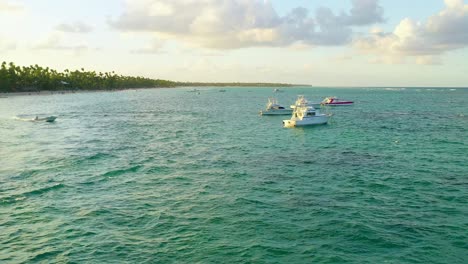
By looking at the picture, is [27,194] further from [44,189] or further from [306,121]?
[306,121]

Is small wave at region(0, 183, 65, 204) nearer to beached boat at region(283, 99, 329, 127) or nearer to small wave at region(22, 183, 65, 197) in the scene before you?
small wave at region(22, 183, 65, 197)

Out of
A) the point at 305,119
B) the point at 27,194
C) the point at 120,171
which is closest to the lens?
the point at 27,194

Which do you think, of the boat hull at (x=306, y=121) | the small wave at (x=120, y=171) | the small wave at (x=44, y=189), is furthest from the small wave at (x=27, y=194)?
the boat hull at (x=306, y=121)

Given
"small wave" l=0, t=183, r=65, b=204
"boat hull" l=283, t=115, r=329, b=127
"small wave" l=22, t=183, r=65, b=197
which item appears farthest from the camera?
"boat hull" l=283, t=115, r=329, b=127

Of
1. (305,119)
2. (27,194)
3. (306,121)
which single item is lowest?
(27,194)

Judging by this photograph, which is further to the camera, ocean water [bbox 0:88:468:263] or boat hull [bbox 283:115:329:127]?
boat hull [bbox 283:115:329:127]

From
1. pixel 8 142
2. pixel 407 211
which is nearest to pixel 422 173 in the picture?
pixel 407 211

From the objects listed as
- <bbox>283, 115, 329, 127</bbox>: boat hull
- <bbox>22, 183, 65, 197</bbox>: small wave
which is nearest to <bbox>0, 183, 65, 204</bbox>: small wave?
<bbox>22, 183, 65, 197</bbox>: small wave

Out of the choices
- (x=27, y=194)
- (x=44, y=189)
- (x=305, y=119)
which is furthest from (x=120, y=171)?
(x=305, y=119)

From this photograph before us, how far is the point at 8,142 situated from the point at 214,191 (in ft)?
133

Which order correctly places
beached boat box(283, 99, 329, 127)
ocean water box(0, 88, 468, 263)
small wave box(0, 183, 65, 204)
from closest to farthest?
1. ocean water box(0, 88, 468, 263)
2. small wave box(0, 183, 65, 204)
3. beached boat box(283, 99, 329, 127)

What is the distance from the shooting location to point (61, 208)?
2634cm

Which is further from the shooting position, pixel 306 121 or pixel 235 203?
pixel 306 121

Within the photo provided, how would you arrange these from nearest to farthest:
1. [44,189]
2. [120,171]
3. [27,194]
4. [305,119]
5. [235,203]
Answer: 1. [235,203]
2. [27,194]
3. [44,189]
4. [120,171]
5. [305,119]
